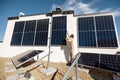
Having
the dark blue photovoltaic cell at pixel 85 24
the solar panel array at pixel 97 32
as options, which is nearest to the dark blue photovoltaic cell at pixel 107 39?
the solar panel array at pixel 97 32

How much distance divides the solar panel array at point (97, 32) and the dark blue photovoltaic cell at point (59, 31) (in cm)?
146

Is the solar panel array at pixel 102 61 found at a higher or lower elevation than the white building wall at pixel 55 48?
lower

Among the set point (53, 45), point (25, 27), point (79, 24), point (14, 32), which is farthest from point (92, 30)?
point (14, 32)

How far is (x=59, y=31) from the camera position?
26.1 feet

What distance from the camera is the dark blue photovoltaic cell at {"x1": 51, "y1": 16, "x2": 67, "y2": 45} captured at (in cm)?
766

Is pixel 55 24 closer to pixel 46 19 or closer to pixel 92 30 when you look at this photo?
pixel 46 19

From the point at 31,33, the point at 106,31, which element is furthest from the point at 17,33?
the point at 106,31

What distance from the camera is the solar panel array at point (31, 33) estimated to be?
838 centimetres

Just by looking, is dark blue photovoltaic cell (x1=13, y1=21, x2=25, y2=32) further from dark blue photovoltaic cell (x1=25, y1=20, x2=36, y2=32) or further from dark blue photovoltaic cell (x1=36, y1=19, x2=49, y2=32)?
dark blue photovoltaic cell (x1=36, y1=19, x2=49, y2=32)

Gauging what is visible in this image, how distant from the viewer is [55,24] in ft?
27.6

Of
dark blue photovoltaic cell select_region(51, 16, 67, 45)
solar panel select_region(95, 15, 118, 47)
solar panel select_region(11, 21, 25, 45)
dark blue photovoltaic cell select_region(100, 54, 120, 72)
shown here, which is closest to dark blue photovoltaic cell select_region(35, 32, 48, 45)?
dark blue photovoltaic cell select_region(51, 16, 67, 45)

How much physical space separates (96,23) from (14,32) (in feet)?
28.9

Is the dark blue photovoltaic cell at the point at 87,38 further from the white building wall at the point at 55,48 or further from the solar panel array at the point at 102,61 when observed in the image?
the solar panel array at the point at 102,61

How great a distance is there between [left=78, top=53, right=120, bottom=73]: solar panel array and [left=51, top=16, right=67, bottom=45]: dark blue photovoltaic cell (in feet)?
8.04
